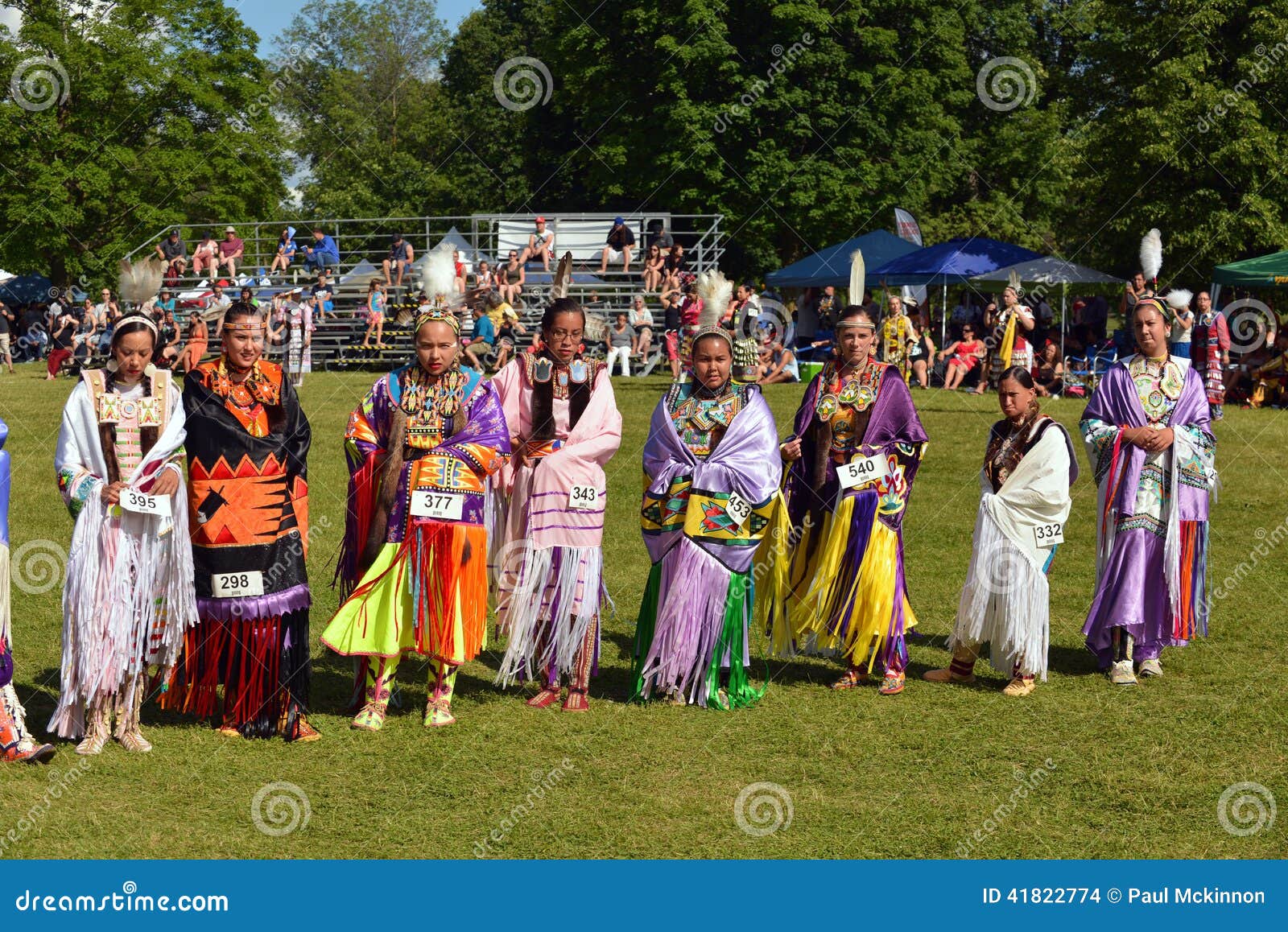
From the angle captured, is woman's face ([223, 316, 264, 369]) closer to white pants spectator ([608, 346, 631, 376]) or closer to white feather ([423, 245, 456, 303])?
white feather ([423, 245, 456, 303])

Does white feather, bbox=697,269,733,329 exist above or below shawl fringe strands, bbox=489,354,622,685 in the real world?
above

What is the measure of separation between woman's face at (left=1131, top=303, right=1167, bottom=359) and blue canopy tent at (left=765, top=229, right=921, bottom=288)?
1675cm

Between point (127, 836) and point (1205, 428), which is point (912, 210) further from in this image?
point (127, 836)

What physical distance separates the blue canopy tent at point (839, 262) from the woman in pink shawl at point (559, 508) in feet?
57.6

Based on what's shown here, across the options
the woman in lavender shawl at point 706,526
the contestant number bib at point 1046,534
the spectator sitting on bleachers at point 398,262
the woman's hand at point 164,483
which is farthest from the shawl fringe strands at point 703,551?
the spectator sitting on bleachers at point 398,262

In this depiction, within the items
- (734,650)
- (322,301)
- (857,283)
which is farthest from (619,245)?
(734,650)

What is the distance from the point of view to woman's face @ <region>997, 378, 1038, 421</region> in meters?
6.25

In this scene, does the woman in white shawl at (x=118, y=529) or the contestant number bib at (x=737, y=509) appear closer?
the woman in white shawl at (x=118, y=529)

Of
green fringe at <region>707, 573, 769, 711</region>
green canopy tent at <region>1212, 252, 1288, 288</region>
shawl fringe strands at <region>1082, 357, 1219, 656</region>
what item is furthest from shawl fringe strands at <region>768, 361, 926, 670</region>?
green canopy tent at <region>1212, 252, 1288, 288</region>

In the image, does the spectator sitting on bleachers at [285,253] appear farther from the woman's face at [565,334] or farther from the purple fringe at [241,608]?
the purple fringe at [241,608]

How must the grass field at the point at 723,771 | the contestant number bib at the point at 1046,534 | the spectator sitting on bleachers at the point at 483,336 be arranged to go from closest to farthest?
1. the grass field at the point at 723,771
2. the contestant number bib at the point at 1046,534
3. the spectator sitting on bleachers at the point at 483,336

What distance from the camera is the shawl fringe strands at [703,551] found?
19.4ft

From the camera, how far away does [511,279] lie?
2202cm

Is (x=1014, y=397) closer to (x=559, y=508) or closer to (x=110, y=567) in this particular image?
(x=559, y=508)
